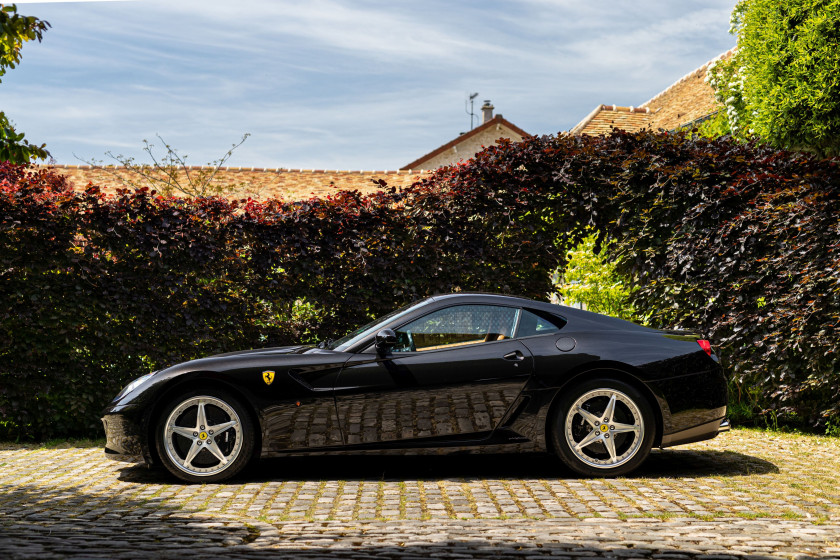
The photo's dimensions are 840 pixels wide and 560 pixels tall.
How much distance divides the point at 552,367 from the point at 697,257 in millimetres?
3452

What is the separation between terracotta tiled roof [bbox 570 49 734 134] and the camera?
25.8 metres

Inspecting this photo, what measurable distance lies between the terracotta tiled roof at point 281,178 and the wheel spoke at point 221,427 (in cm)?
2421

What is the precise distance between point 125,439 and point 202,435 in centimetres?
63

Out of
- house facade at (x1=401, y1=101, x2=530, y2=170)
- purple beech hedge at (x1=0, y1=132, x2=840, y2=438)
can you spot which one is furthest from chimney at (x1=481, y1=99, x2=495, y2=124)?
purple beech hedge at (x1=0, y1=132, x2=840, y2=438)

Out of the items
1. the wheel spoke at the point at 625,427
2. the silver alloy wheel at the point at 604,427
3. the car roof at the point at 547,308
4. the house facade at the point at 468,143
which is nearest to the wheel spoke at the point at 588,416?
the silver alloy wheel at the point at 604,427

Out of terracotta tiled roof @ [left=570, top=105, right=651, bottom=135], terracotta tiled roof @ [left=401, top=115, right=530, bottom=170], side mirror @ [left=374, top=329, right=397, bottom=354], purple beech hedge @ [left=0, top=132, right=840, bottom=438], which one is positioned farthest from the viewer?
terracotta tiled roof @ [left=401, top=115, right=530, bottom=170]

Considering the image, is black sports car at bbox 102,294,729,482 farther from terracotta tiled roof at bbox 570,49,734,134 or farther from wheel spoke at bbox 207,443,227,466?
terracotta tiled roof at bbox 570,49,734,134

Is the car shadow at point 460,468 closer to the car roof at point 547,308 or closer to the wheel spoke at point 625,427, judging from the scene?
the wheel spoke at point 625,427

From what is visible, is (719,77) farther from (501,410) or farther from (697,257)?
(501,410)

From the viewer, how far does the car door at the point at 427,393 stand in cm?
654

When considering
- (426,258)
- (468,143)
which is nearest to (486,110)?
(468,143)

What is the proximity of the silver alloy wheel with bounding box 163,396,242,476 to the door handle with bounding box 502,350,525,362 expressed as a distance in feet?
7.06

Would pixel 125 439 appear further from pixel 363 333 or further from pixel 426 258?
pixel 426 258

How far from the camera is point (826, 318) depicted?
8.70 meters
